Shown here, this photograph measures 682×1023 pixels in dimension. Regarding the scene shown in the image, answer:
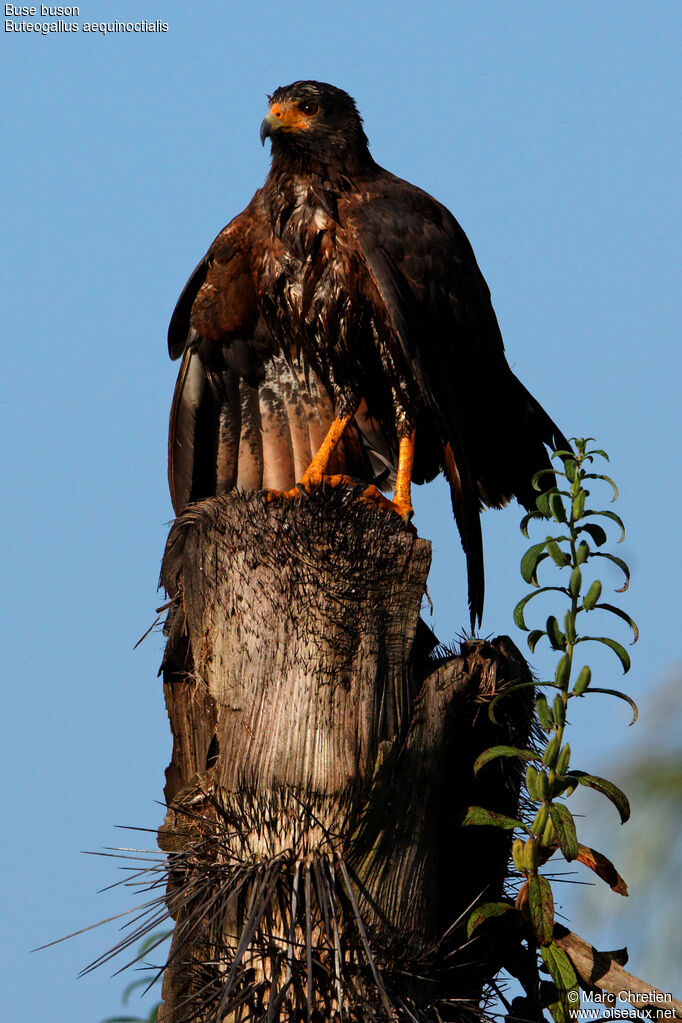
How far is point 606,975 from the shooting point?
10.2 ft

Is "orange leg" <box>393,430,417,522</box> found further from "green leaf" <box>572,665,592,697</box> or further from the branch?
the branch

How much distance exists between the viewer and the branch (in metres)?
3.08

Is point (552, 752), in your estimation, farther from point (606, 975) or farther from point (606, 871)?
point (606, 975)

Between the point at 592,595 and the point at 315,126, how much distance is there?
3.30 meters

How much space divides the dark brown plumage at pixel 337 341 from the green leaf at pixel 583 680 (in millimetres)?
1862

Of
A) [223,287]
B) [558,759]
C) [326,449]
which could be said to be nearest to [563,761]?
[558,759]

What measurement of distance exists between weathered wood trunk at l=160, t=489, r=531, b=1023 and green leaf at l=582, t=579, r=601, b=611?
0.54 m

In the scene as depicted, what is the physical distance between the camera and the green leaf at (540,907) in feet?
10.1

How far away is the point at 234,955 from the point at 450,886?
0.71m

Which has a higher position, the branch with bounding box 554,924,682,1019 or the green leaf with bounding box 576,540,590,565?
the green leaf with bounding box 576,540,590,565

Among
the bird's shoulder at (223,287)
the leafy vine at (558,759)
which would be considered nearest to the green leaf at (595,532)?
the leafy vine at (558,759)

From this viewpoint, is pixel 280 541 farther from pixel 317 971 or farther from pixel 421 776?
pixel 317 971

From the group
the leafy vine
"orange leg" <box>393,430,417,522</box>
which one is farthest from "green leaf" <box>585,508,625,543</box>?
"orange leg" <box>393,430,417,522</box>

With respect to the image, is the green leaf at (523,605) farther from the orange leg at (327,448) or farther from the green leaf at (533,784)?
the orange leg at (327,448)
